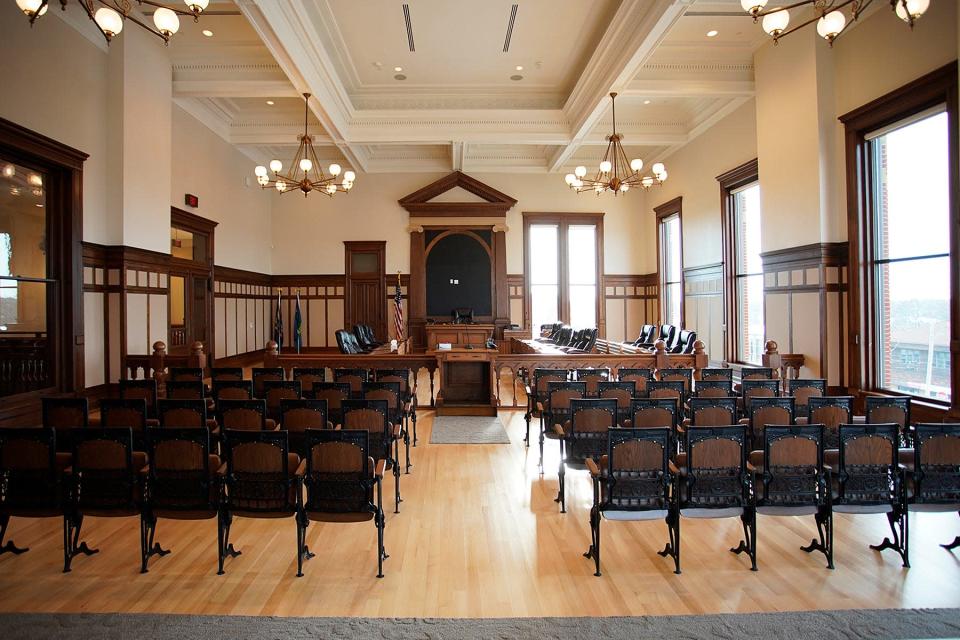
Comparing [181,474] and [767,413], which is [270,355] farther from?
[767,413]

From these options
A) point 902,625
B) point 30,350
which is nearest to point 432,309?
point 30,350

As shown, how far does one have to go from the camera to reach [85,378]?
24.3ft

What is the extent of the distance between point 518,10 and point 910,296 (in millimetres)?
6981

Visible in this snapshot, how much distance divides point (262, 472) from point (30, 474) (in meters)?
1.57

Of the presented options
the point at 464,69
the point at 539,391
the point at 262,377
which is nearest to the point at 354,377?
the point at 262,377

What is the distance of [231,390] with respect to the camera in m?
5.35

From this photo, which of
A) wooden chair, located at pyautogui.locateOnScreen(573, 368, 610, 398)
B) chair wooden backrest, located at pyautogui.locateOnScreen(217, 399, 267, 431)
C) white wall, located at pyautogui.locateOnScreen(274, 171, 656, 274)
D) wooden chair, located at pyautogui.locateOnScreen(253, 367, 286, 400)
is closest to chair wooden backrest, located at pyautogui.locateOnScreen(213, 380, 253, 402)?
wooden chair, located at pyautogui.locateOnScreen(253, 367, 286, 400)

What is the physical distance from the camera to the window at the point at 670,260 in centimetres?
1366

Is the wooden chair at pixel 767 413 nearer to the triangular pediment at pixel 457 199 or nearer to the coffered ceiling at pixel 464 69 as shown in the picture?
the coffered ceiling at pixel 464 69

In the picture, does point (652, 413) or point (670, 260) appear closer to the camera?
point (652, 413)

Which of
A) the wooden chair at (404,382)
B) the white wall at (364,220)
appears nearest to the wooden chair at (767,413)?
the wooden chair at (404,382)

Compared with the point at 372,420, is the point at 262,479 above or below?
below

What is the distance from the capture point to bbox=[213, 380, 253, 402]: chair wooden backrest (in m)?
5.32

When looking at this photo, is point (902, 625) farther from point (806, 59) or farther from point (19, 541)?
point (806, 59)
